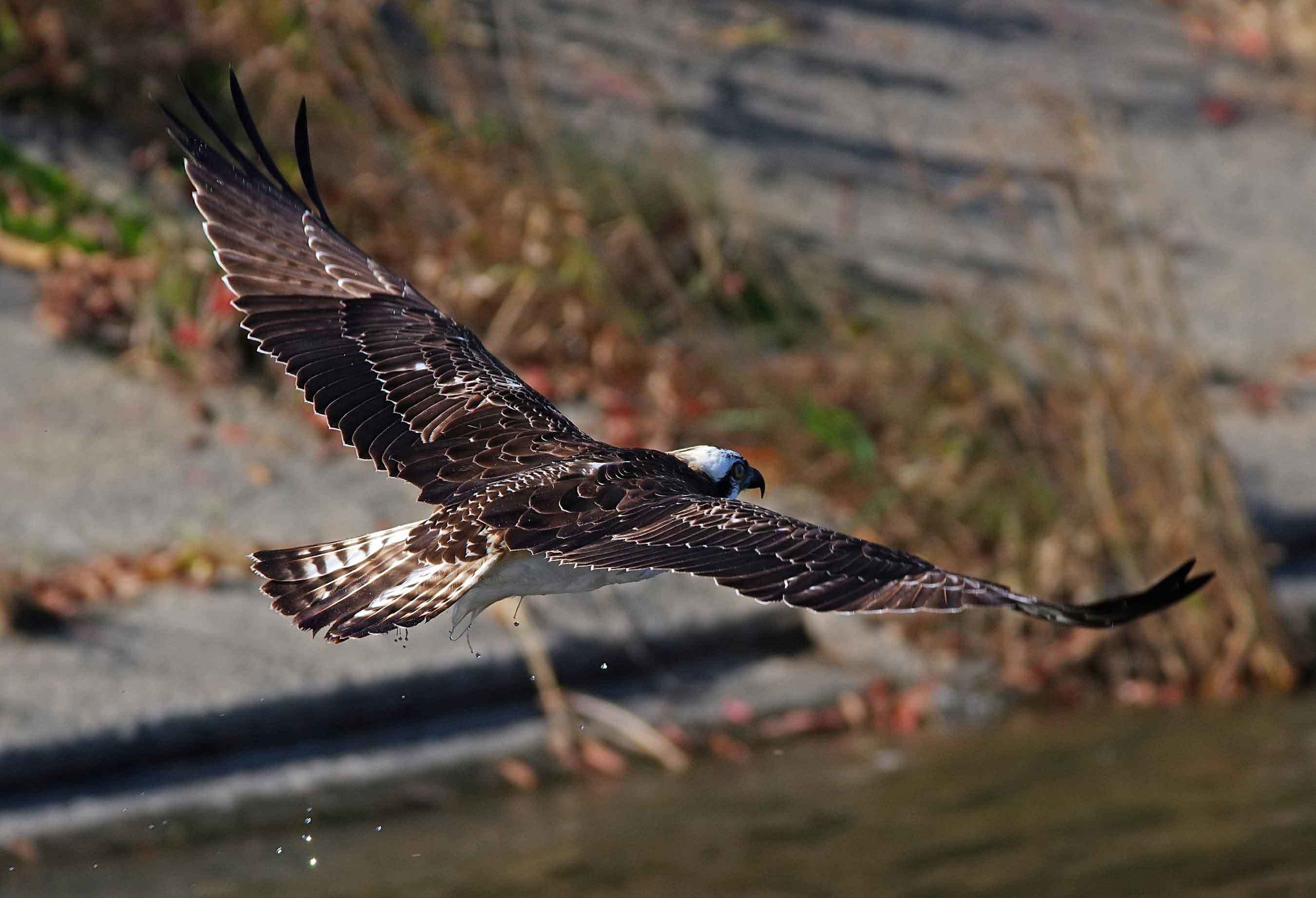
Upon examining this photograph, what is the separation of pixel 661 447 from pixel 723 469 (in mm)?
2559

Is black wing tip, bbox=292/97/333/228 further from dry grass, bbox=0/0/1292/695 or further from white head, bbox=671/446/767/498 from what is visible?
dry grass, bbox=0/0/1292/695

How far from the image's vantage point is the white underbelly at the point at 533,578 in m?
3.74

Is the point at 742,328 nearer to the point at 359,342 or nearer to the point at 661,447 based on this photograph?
the point at 661,447

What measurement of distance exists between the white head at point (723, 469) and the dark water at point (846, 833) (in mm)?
1222

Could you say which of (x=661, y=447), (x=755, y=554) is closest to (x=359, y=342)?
(x=755, y=554)

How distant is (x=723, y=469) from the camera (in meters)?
4.11


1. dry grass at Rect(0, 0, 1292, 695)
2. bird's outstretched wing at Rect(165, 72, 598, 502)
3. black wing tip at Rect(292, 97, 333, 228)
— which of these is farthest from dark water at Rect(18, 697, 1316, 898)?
black wing tip at Rect(292, 97, 333, 228)

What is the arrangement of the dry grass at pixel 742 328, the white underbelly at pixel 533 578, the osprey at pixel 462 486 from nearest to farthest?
1. the osprey at pixel 462 486
2. the white underbelly at pixel 533 578
3. the dry grass at pixel 742 328

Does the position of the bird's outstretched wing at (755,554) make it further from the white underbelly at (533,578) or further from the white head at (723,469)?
the white head at (723,469)

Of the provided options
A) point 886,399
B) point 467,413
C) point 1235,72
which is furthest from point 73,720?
point 1235,72

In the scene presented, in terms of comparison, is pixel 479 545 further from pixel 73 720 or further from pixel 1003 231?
pixel 1003 231

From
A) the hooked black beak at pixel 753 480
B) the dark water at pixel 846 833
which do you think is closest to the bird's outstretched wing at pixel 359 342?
the hooked black beak at pixel 753 480

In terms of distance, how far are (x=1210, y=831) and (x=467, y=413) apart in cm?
241

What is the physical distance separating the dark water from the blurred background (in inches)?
0.8
